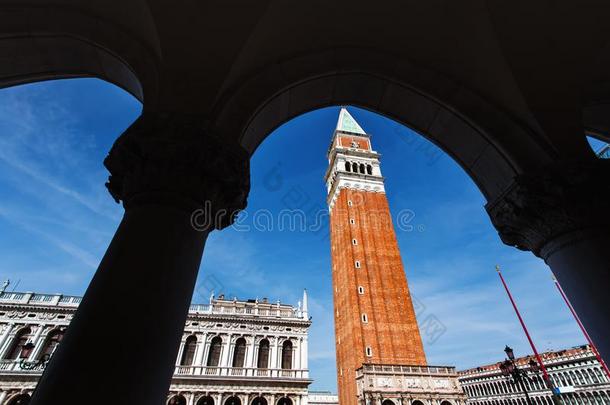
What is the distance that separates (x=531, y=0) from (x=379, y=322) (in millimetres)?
27464

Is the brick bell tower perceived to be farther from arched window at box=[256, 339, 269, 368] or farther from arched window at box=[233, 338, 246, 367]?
arched window at box=[233, 338, 246, 367]

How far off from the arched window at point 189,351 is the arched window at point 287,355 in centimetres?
595

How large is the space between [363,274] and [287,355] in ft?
39.9

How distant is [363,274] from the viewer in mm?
30469

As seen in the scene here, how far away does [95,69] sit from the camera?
394cm

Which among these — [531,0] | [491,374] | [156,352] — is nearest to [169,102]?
[156,352]

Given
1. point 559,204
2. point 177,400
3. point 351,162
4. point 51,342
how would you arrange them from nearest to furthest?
1. point 559,204
2. point 177,400
3. point 51,342
4. point 351,162

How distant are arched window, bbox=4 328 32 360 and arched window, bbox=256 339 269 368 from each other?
1400 centimetres

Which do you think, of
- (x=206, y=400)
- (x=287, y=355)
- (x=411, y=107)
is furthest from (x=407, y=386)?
(x=411, y=107)

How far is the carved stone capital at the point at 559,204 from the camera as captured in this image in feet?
10.1

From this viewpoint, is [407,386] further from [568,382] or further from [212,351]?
[568,382]

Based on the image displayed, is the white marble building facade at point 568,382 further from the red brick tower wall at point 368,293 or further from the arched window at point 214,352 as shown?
the arched window at point 214,352

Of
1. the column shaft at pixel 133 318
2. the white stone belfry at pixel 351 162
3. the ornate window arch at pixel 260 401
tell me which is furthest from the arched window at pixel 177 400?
the white stone belfry at pixel 351 162

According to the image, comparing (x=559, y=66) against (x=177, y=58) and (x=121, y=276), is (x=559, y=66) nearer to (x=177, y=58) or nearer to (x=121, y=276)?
(x=177, y=58)
